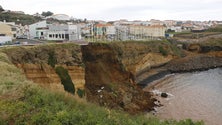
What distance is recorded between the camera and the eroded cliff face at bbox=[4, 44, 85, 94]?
28.8 meters

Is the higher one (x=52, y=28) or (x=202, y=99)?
(x=52, y=28)

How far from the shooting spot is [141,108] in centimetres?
3284

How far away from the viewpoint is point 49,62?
103 ft

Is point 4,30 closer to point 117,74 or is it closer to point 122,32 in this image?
point 117,74

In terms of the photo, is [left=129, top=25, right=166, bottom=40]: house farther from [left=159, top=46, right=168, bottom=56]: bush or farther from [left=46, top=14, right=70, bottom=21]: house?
[left=46, top=14, right=70, bottom=21]: house

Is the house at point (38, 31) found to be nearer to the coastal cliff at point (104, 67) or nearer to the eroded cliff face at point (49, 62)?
the coastal cliff at point (104, 67)

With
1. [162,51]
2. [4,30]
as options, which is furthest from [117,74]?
[4,30]

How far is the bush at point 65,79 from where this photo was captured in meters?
31.8

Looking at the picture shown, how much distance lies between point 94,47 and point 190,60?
34.0 metres

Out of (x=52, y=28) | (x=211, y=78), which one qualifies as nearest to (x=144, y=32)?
(x=52, y=28)

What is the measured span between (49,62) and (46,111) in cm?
2085

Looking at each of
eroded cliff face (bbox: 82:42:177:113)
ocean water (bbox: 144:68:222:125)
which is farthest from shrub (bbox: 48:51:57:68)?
ocean water (bbox: 144:68:222:125)

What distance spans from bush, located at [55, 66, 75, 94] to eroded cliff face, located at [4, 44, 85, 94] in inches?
17.8

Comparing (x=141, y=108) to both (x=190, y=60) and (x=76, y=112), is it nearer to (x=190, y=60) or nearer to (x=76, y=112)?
(x=76, y=112)
